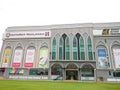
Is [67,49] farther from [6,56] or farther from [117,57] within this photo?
[6,56]

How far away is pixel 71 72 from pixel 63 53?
6.10 meters

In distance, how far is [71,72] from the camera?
40.4m

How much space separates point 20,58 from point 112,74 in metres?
27.8

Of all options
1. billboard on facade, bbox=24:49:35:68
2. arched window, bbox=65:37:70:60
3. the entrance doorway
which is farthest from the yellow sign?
the entrance doorway

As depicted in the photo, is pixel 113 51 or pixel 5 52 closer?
pixel 113 51

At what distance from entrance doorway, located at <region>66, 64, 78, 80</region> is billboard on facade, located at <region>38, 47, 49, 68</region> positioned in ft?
21.8

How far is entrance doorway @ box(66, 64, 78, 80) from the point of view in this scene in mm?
39981

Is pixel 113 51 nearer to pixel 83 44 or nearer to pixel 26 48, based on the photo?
pixel 83 44

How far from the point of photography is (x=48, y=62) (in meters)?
41.8

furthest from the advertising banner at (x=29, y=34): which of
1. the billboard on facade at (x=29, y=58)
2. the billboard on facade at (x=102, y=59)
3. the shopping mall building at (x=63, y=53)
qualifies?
the billboard on facade at (x=102, y=59)

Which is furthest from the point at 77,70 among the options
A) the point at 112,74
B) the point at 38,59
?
the point at 38,59

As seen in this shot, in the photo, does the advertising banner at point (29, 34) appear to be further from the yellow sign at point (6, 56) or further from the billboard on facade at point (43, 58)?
the yellow sign at point (6, 56)

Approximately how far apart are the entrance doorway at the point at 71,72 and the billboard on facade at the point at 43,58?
21.8 ft

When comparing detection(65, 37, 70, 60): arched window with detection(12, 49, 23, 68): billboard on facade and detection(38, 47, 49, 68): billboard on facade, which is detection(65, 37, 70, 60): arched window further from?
detection(12, 49, 23, 68): billboard on facade
